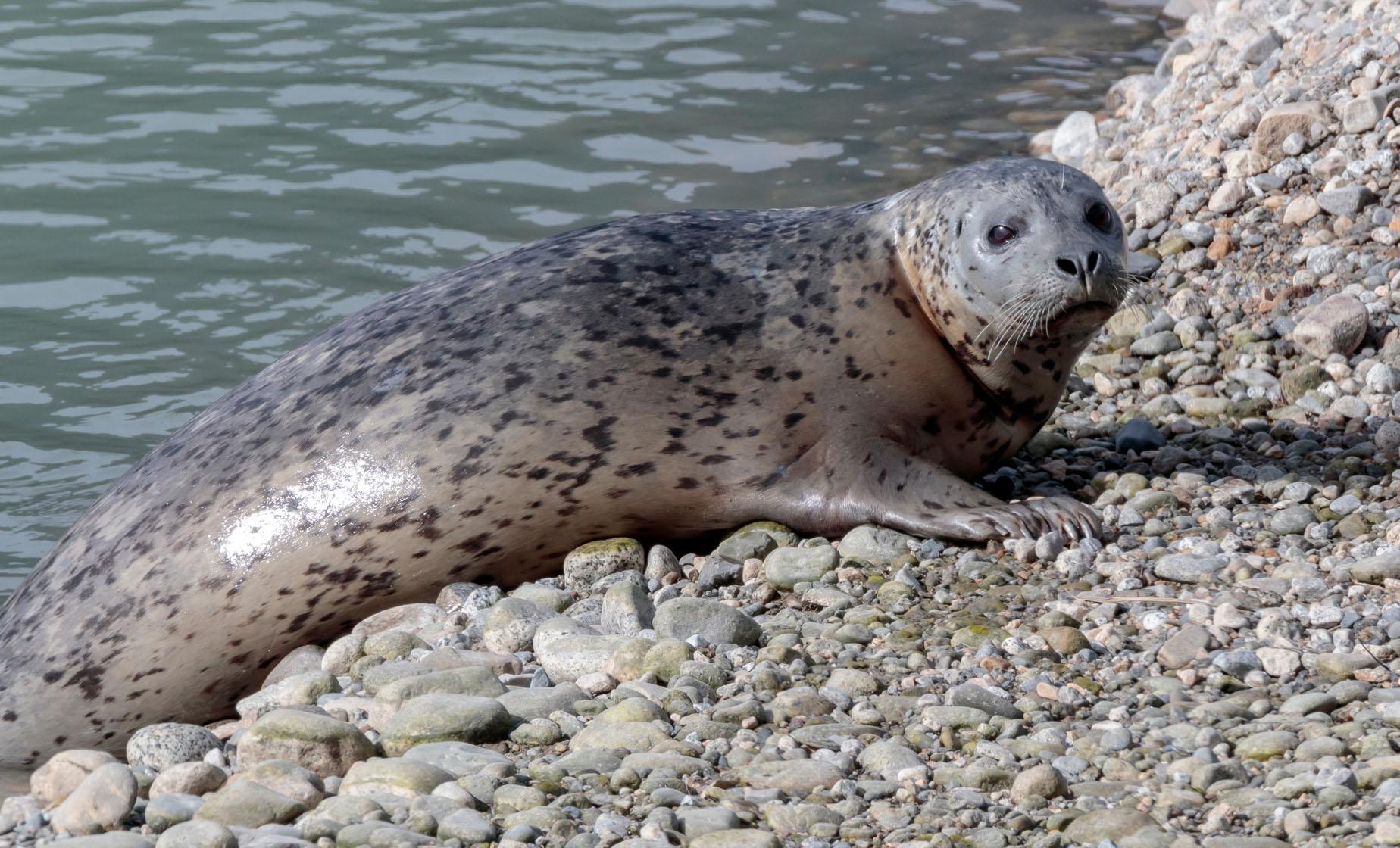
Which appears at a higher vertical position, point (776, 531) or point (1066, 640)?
point (1066, 640)

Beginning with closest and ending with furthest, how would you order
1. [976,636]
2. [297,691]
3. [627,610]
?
1. [976,636]
2. [297,691]
3. [627,610]

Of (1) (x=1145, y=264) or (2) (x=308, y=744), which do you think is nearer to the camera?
(2) (x=308, y=744)

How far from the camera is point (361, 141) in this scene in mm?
9570

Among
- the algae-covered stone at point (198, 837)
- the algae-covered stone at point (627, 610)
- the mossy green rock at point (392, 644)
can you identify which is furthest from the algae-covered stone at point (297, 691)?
the algae-covered stone at point (198, 837)

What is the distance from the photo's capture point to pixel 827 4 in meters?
11.9

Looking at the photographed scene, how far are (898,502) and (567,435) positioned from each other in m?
0.93

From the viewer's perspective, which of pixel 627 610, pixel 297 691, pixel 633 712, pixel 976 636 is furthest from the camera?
pixel 627 610

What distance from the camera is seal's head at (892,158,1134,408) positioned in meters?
4.65

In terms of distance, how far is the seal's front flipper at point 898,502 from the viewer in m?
4.56

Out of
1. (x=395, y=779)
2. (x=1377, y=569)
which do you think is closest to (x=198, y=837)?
(x=395, y=779)

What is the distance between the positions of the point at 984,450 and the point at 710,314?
36.1 inches

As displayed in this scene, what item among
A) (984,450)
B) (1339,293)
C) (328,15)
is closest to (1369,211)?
(1339,293)

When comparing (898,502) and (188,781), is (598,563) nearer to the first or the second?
(898,502)

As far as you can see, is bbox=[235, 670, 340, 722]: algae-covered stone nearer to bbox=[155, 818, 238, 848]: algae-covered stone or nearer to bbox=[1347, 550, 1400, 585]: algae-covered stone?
bbox=[155, 818, 238, 848]: algae-covered stone
